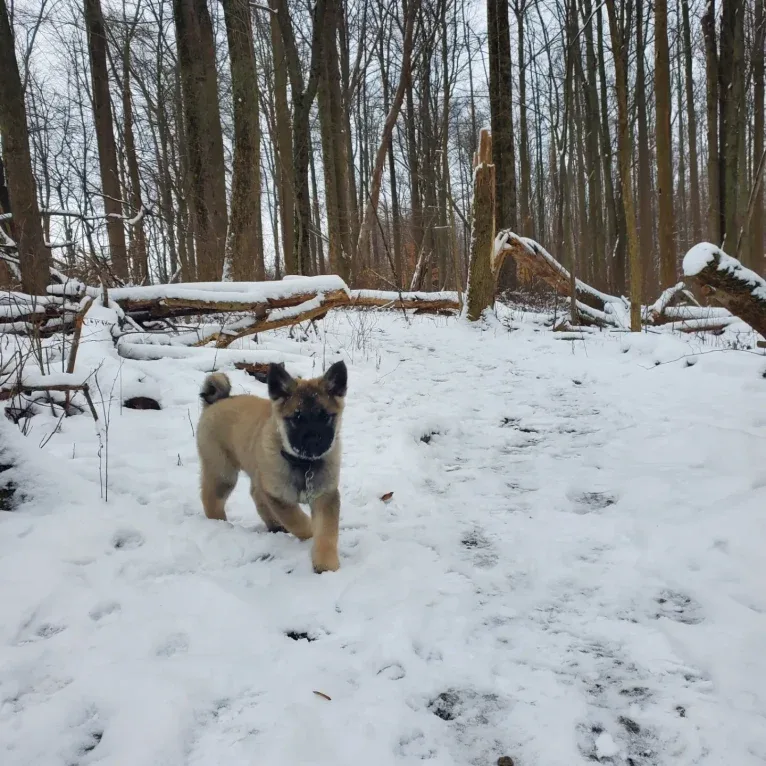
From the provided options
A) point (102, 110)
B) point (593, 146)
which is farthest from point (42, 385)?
point (593, 146)

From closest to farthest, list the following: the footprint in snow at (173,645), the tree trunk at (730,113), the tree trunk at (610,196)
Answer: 1. the footprint in snow at (173,645)
2. the tree trunk at (730,113)
3. the tree trunk at (610,196)

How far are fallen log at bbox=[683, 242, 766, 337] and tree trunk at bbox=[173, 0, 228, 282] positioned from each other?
10.1 meters

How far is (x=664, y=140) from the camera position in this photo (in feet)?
41.7

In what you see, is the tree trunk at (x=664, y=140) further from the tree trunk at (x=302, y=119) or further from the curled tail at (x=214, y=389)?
the curled tail at (x=214, y=389)

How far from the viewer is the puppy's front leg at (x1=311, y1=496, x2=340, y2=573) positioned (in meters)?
3.04

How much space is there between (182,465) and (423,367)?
16.1 feet

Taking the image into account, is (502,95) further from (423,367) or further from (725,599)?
(725,599)

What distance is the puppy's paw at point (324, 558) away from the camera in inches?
119

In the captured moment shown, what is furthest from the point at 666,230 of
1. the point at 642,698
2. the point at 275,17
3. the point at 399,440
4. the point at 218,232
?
the point at 642,698

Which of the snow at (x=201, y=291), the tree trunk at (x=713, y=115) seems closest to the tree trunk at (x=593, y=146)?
the tree trunk at (x=713, y=115)

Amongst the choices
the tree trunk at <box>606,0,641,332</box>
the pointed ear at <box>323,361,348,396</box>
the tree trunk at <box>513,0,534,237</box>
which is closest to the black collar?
the pointed ear at <box>323,361,348,396</box>

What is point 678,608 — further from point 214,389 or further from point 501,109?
point 501,109

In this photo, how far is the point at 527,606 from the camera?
2.65 metres

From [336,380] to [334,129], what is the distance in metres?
16.6
